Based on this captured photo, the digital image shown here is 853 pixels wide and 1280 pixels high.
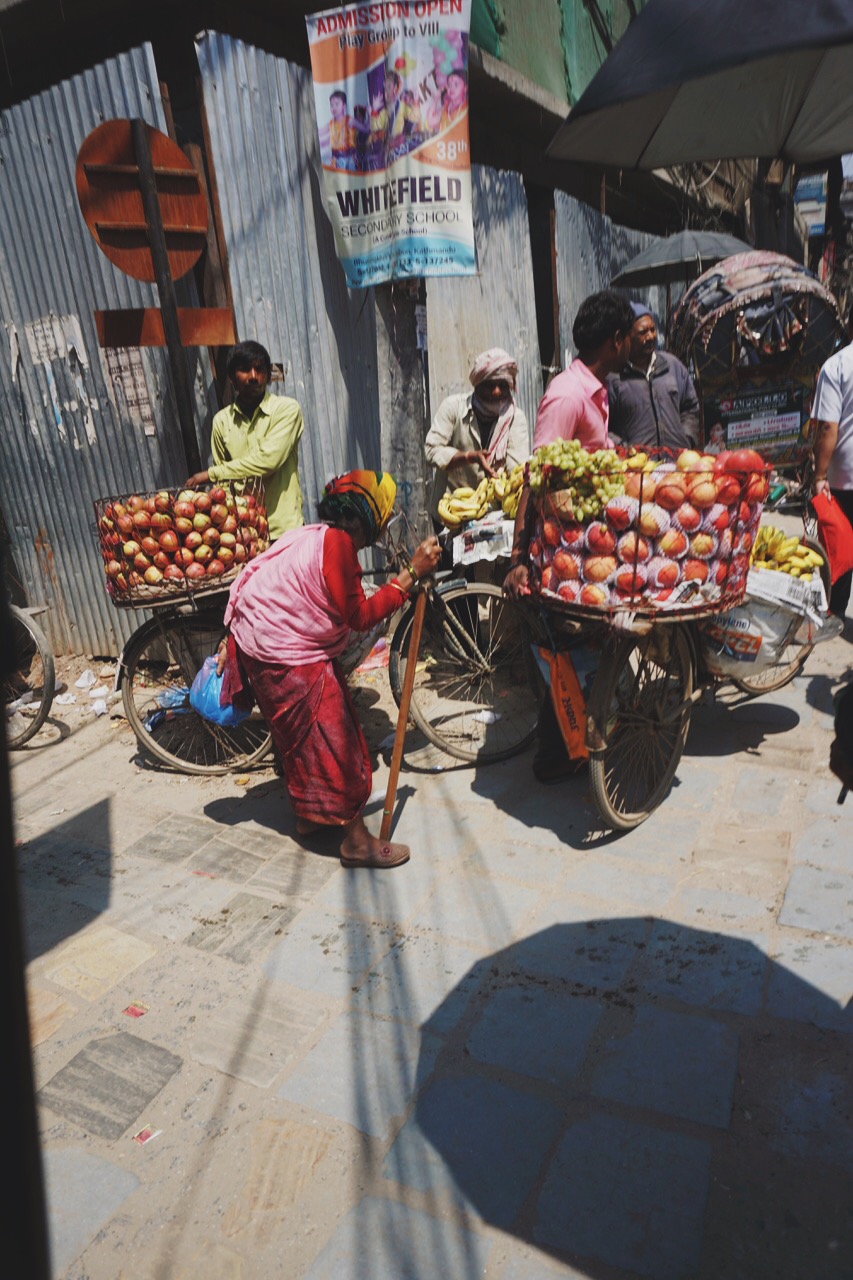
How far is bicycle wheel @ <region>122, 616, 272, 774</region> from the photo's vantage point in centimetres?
459

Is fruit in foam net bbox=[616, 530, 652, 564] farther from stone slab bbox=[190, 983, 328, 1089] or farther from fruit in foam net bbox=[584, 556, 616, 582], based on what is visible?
stone slab bbox=[190, 983, 328, 1089]

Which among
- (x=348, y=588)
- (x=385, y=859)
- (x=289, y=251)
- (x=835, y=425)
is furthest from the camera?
(x=289, y=251)

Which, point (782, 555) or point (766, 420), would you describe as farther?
point (766, 420)

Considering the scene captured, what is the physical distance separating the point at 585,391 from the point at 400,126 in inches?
91.0

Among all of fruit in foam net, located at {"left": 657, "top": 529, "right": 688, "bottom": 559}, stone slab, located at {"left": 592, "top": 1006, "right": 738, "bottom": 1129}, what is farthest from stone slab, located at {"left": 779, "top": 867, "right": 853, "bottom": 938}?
fruit in foam net, located at {"left": 657, "top": 529, "right": 688, "bottom": 559}

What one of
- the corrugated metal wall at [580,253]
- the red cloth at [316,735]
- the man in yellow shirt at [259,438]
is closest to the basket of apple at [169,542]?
the man in yellow shirt at [259,438]

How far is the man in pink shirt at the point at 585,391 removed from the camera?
3.49 metres

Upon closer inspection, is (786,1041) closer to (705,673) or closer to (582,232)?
(705,673)

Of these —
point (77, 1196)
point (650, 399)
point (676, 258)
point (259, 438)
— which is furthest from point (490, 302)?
point (77, 1196)

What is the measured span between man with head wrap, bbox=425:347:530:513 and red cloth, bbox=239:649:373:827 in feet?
6.86

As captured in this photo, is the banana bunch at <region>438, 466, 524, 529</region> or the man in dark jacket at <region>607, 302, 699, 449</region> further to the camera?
the man in dark jacket at <region>607, 302, 699, 449</region>

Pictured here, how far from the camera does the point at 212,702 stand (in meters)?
3.84

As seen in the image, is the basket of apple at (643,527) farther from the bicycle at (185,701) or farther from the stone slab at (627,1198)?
the bicycle at (185,701)

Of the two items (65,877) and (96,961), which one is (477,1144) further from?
(65,877)
